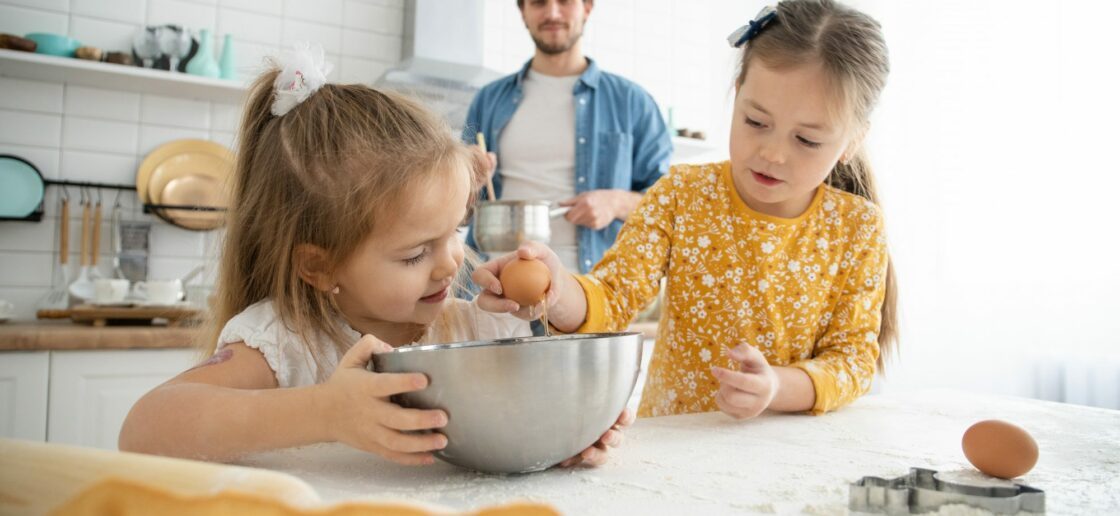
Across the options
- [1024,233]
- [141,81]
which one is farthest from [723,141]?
[141,81]

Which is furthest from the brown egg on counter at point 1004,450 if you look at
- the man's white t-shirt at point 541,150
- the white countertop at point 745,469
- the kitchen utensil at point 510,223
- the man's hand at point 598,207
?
the man's white t-shirt at point 541,150

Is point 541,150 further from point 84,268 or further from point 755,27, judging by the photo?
point 84,268

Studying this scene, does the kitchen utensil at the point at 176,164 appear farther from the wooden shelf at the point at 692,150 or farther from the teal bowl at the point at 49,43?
the wooden shelf at the point at 692,150

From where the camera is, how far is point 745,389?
0.89 m

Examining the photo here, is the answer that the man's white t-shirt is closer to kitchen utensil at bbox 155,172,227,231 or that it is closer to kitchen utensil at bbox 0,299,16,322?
kitchen utensil at bbox 155,172,227,231

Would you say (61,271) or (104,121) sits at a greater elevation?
(104,121)

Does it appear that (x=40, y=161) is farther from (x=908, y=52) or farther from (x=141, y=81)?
(x=908, y=52)

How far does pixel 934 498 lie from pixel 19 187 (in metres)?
2.84

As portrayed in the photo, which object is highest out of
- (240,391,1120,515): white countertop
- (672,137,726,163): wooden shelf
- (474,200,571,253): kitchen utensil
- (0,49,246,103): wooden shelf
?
(672,137,726,163): wooden shelf

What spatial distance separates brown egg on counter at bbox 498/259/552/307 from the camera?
2.94 ft

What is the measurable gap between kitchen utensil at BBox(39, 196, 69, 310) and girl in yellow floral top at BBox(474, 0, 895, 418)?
82.1 inches

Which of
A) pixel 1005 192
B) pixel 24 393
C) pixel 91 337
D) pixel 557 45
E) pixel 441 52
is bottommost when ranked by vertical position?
pixel 24 393

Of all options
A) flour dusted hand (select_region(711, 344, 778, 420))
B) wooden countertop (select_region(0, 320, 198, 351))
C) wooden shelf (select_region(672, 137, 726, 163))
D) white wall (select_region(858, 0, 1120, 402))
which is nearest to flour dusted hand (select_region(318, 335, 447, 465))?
flour dusted hand (select_region(711, 344, 778, 420))

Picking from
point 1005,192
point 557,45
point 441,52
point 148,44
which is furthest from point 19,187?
point 1005,192
